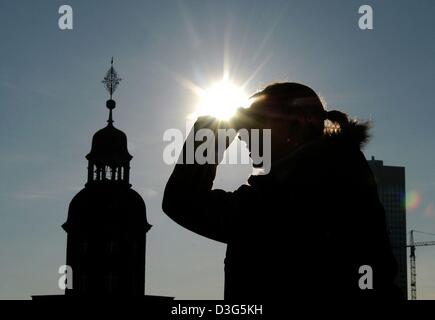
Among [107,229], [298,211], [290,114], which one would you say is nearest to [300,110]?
[290,114]

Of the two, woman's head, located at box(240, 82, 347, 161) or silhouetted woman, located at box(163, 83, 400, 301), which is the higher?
woman's head, located at box(240, 82, 347, 161)

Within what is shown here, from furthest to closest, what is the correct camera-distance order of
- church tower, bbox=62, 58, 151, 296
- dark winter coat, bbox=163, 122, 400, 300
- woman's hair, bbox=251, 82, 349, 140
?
church tower, bbox=62, 58, 151, 296 < woman's hair, bbox=251, 82, 349, 140 < dark winter coat, bbox=163, 122, 400, 300

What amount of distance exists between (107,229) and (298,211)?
256ft

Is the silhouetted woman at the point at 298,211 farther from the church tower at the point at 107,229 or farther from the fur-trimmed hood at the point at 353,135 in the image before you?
the church tower at the point at 107,229

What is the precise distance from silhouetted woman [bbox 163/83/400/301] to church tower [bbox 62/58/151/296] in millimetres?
76289

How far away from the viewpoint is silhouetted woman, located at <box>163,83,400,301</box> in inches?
165

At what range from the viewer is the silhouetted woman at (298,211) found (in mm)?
4195

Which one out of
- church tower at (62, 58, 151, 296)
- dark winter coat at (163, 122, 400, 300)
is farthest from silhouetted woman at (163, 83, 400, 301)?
church tower at (62, 58, 151, 296)

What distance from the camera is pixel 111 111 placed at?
88.4m

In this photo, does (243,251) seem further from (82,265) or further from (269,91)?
(82,265)

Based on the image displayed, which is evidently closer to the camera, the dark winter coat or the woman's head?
the dark winter coat

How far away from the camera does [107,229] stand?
267 feet

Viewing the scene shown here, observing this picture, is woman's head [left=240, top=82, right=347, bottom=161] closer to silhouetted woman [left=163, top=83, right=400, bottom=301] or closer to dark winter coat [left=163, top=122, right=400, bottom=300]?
silhouetted woman [left=163, top=83, right=400, bottom=301]

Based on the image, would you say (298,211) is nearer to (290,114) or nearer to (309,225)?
(309,225)
